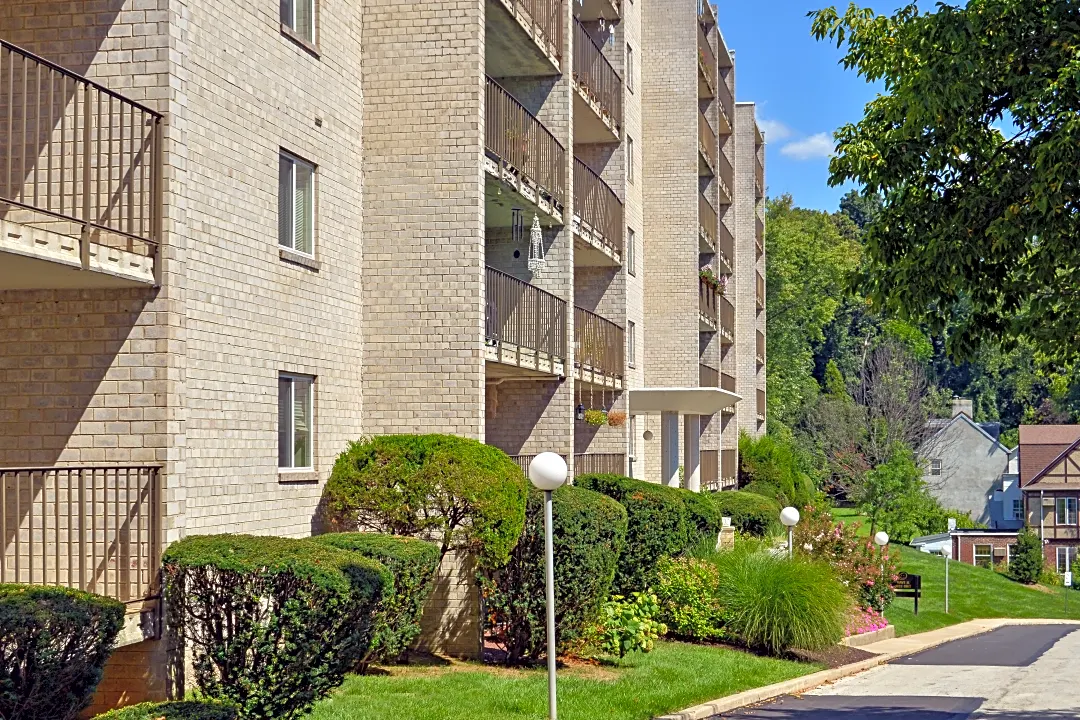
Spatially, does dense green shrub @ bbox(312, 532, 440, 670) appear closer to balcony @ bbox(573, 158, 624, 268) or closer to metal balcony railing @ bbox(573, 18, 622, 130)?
balcony @ bbox(573, 158, 624, 268)

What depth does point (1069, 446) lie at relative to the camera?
259 feet

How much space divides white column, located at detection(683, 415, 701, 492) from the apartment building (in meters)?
12.1

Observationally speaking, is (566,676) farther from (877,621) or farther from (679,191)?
(679,191)

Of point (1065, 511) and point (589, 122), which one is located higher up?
point (589, 122)

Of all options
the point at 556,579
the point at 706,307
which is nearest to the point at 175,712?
the point at 556,579

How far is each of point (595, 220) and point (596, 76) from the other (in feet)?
10.0

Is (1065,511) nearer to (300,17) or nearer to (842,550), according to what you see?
(842,550)

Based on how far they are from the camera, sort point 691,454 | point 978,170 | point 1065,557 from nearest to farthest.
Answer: point 978,170
point 691,454
point 1065,557

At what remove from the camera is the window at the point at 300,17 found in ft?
51.2

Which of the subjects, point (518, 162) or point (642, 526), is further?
point (642, 526)

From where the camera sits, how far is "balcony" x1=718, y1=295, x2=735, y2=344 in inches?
1780

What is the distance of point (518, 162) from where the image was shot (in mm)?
20266

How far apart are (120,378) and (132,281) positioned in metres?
0.92

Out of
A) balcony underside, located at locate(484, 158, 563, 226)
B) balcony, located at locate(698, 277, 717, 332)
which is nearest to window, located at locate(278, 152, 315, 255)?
balcony underside, located at locate(484, 158, 563, 226)
